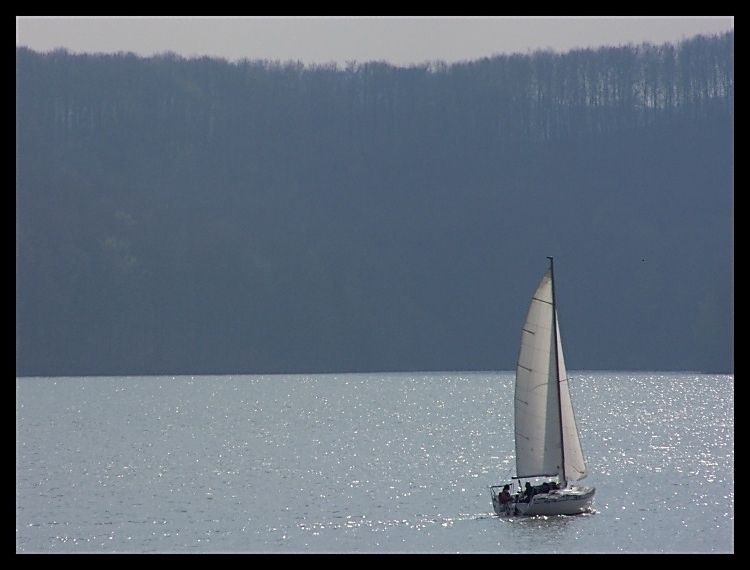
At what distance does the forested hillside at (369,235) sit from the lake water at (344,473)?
38.0 meters

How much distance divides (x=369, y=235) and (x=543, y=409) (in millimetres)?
131598

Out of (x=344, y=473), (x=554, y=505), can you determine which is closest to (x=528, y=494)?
(x=554, y=505)

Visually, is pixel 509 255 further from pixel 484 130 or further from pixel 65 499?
pixel 65 499

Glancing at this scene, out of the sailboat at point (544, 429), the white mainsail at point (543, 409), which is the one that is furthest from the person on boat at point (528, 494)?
the white mainsail at point (543, 409)

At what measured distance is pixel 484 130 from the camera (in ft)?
650

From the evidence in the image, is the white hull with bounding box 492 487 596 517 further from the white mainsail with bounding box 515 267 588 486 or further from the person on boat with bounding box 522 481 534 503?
the white mainsail with bounding box 515 267 588 486

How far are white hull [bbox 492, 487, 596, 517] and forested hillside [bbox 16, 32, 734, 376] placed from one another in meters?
108

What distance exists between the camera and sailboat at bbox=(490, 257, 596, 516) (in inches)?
1756

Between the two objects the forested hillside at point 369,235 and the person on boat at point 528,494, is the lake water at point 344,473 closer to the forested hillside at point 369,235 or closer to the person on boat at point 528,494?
the person on boat at point 528,494

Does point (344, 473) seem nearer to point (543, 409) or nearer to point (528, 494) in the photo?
point (528, 494)

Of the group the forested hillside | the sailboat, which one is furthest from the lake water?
the forested hillside

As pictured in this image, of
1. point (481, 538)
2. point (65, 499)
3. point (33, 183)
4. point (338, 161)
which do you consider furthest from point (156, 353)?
point (481, 538)

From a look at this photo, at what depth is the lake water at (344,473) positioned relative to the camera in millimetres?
42469

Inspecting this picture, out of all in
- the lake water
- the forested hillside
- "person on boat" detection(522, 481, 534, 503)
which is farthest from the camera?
the forested hillside
